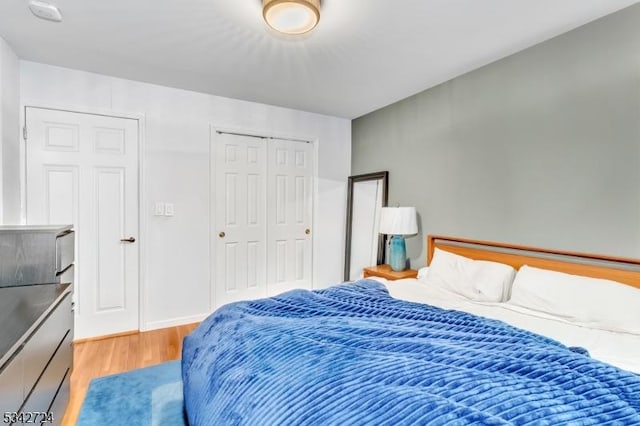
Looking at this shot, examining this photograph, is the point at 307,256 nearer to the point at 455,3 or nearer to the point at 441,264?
the point at 441,264

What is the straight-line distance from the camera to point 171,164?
3.24m

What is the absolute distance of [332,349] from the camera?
1.24 m

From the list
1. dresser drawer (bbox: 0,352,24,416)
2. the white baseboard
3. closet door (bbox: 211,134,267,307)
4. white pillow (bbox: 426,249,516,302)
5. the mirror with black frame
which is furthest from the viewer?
the mirror with black frame

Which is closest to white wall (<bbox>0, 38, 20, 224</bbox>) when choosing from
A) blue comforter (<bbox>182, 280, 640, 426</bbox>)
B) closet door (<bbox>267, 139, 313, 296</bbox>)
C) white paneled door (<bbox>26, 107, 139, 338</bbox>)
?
white paneled door (<bbox>26, 107, 139, 338</bbox>)

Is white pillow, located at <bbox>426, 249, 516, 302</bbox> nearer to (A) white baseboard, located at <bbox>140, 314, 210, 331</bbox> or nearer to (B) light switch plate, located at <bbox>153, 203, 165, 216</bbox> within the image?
(A) white baseboard, located at <bbox>140, 314, 210, 331</bbox>

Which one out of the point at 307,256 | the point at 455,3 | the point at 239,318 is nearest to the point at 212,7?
the point at 455,3

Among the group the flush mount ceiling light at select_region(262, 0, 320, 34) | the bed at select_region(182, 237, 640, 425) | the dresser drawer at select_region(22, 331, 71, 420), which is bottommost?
the dresser drawer at select_region(22, 331, 71, 420)

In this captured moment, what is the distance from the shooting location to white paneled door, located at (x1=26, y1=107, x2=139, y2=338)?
9.05 feet

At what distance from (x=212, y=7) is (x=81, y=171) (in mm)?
1995

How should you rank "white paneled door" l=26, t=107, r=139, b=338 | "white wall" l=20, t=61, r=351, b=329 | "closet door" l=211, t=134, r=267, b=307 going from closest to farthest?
"white paneled door" l=26, t=107, r=139, b=338 → "white wall" l=20, t=61, r=351, b=329 → "closet door" l=211, t=134, r=267, b=307

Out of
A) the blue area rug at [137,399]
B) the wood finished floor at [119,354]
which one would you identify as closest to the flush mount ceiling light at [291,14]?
the blue area rug at [137,399]

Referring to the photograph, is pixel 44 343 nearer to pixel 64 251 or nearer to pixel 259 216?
pixel 64 251

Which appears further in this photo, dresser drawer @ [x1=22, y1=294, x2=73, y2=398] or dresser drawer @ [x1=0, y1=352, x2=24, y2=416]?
dresser drawer @ [x1=22, y1=294, x2=73, y2=398]

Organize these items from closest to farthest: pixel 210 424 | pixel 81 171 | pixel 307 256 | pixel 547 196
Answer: pixel 210 424 → pixel 547 196 → pixel 81 171 → pixel 307 256
